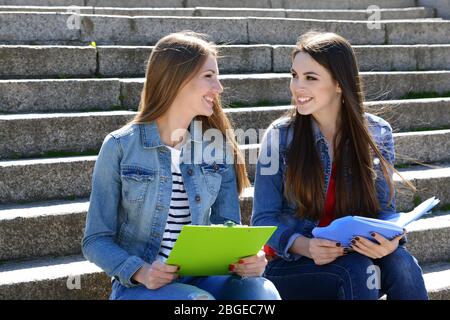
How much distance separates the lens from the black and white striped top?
9.02 ft

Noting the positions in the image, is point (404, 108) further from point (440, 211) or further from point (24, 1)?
point (24, 1)

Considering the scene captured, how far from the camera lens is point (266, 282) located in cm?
262

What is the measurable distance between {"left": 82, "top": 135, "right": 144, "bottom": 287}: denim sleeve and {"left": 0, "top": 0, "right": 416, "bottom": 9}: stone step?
471 cm

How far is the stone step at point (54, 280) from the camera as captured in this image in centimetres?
315

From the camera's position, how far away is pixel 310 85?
10.2ft

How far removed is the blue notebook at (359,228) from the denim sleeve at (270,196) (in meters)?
0.22

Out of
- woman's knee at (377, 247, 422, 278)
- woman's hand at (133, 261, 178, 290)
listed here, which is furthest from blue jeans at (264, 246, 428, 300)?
woman's hand at (133, 261, 178, 290)

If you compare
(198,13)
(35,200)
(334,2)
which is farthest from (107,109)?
(334,2)

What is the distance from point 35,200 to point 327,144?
1.59m

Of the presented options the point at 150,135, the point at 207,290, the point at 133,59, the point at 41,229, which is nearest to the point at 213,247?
the point at 207,290

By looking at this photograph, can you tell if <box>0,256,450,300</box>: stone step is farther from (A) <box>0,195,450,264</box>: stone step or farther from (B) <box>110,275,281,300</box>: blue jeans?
(B) <box>110,275,281,300</box>: blue jeans

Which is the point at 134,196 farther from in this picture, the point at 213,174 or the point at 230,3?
the point at 230,3

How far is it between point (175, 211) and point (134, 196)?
0.60 feet
